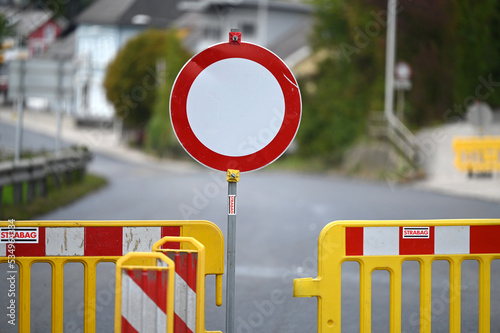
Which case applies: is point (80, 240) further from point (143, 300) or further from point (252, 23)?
point (252, 23)

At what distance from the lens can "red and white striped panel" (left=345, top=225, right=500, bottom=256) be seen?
199 inches

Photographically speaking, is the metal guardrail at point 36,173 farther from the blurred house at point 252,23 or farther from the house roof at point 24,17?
the blurred house at point 252,23

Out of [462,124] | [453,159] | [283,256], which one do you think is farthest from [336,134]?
[283,256]

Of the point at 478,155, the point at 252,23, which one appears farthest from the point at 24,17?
the point at 252,23

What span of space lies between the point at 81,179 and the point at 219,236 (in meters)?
18.9

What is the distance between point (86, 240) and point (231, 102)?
1273 millimetres

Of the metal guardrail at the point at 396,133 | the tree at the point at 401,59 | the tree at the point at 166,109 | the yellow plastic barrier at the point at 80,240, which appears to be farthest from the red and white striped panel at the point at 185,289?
the tree at the point at 166,109

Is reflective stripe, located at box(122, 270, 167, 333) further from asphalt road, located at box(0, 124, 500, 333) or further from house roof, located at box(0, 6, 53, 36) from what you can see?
house roof, located at box(0, 6, 53, 36)

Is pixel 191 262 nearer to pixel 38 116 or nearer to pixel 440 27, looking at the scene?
pixel 440 27

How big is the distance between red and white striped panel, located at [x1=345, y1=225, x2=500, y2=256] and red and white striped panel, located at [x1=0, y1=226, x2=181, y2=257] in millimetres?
1121

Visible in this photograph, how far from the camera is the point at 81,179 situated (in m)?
23.3

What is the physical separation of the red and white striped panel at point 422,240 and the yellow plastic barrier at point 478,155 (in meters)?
21.3

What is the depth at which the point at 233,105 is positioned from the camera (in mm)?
4594

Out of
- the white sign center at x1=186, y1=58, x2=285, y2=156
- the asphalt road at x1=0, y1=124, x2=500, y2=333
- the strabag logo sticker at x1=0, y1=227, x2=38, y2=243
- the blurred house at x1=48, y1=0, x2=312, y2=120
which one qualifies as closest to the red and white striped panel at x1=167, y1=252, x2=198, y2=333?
the white sign center at x1=186, y1=58, x2=285, y2=156
